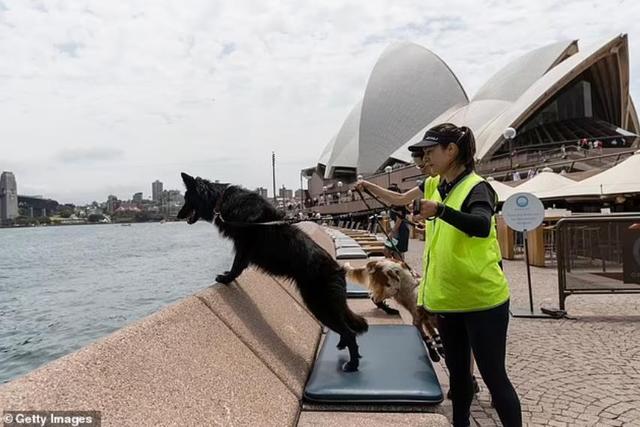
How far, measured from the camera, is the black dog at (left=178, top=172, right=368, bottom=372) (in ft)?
9.88

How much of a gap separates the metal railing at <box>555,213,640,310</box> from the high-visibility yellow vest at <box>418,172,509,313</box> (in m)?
4.99

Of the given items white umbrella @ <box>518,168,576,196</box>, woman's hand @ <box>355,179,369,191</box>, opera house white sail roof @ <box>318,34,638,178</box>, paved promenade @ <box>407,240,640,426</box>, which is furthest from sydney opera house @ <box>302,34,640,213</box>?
woman's hand @ <box>355,179,369,191</box>

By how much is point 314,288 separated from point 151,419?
1.65m

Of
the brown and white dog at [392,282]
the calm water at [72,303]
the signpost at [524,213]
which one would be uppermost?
the signpost at [524,213]

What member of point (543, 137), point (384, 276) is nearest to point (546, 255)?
point (384, 276)

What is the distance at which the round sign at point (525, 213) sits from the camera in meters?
7.02

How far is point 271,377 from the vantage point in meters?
2.41

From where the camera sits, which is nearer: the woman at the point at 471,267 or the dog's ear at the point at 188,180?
the woman at the point at 471,267

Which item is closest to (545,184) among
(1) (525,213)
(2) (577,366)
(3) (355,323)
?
(1) (525,213)

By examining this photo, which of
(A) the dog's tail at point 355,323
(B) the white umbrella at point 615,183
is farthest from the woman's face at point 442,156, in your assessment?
(B) the white umbrella at point 615,183

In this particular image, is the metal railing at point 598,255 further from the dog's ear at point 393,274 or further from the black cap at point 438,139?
the black cap at point 438,139

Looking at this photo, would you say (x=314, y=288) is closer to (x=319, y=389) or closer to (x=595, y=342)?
(x=319, y=389)

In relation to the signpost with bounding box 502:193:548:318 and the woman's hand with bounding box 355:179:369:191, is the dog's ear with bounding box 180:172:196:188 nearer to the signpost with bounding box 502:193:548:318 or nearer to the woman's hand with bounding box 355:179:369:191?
the woman's hand with bounding box 355:179:369:191

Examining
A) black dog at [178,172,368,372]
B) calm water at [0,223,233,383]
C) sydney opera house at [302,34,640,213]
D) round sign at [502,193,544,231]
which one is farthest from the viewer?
sydney opera house at [302,34,640,213]
